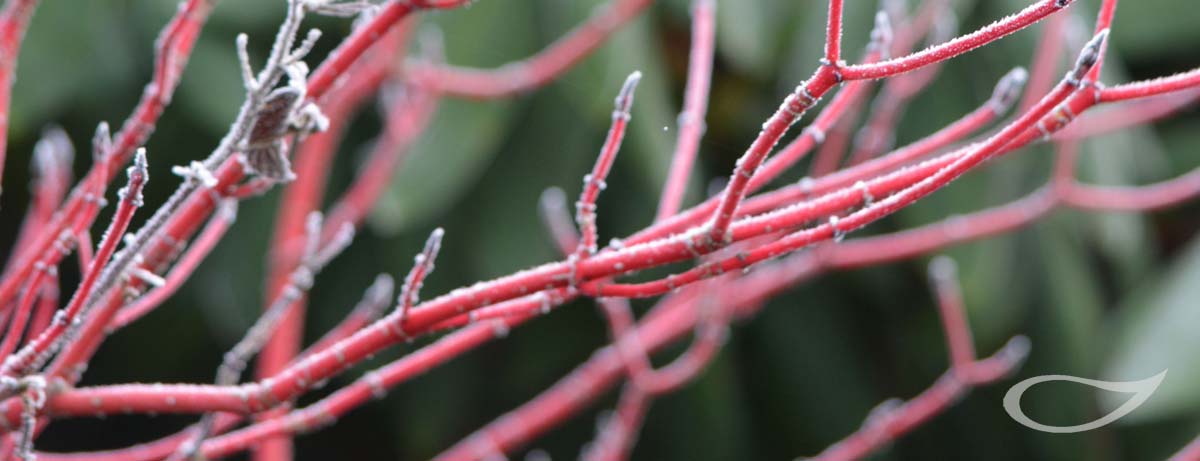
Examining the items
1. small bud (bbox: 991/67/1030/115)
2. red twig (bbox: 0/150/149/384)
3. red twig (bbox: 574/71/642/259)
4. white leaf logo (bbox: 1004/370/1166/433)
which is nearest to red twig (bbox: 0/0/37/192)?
red twig (bbox: 0/150/149/384)

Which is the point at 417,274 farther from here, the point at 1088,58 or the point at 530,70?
the point at 530,70

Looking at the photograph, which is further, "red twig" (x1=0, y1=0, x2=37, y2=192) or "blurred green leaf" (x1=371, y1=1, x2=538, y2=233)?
"blurred green leaf" (x1=371, y1=1, x2=538, y2=233)

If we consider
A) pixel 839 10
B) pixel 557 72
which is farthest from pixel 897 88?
pixel 839 10

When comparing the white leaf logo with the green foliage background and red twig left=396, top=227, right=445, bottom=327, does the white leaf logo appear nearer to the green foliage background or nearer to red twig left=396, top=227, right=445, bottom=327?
the green foliage background

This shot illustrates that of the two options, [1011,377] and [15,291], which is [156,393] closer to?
[15,291]

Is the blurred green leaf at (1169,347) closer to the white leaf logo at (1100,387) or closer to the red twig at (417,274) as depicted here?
the white leaf logo at (1100,387)

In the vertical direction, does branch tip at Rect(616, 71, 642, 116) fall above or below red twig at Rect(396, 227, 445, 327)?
above

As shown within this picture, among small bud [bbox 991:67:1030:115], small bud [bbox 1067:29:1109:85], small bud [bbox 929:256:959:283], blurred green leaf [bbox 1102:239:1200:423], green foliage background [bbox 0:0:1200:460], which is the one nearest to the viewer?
small bud [bbox 1067:29:1109:85]

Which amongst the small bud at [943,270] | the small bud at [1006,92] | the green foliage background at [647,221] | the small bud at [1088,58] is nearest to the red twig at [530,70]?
the green foliage background at [647,221]
